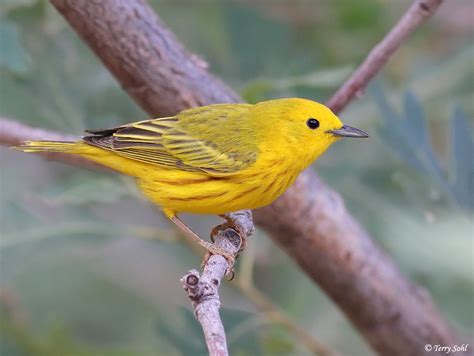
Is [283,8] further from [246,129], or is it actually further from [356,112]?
[246,129]

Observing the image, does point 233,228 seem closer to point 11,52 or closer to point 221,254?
point 221,254

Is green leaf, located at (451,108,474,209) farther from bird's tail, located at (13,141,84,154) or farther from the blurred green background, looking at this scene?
bird's tail, located at (13,141,84,154)

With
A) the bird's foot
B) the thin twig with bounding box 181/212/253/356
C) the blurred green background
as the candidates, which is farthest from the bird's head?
the thin twig with bounding box 181/212/253/356

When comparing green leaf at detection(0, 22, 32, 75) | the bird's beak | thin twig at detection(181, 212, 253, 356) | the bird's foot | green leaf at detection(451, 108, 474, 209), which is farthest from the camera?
green leaf at detection(0, 22, 32, 75)

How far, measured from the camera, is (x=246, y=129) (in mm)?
3291

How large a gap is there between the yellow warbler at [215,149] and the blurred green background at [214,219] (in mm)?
169

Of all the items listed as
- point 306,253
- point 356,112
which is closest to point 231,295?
point 356,112

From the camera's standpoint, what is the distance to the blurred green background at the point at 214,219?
333 cm

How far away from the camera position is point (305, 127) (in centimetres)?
326

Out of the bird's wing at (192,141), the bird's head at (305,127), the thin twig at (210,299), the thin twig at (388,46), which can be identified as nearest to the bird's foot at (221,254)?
the thin twig at (210,299)

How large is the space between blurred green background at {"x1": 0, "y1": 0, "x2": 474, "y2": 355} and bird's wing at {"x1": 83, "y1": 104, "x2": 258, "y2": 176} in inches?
8.2

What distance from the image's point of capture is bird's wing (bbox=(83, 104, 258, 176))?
319cm

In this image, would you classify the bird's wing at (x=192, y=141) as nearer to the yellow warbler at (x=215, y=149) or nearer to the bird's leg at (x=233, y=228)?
the yellow warbler at (x=215, y=149)

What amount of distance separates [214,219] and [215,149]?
6.39 feet
